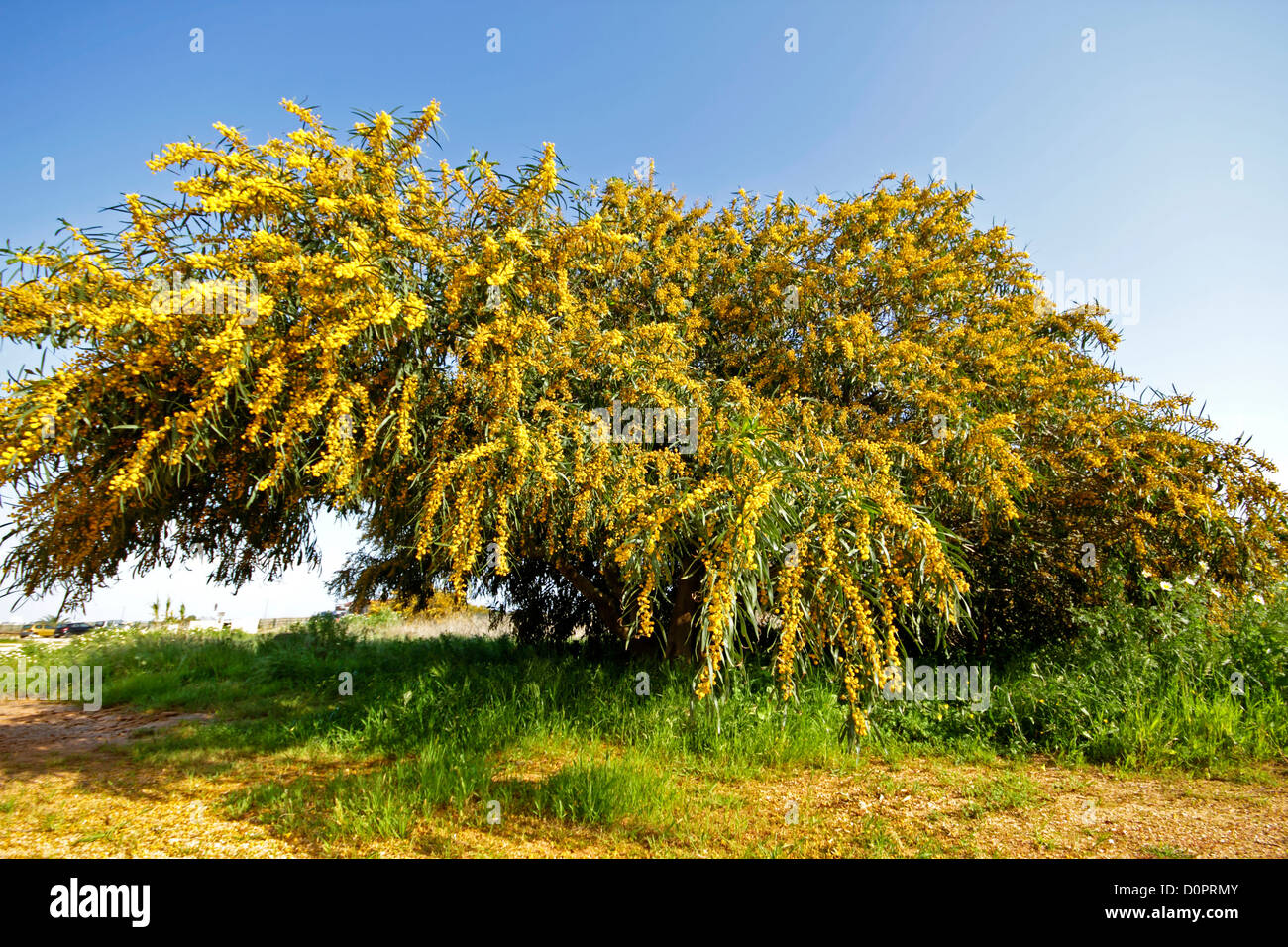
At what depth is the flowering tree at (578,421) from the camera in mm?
3707

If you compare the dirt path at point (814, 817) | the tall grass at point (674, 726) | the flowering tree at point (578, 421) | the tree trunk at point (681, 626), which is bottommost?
the dirt path at point (814, 817)

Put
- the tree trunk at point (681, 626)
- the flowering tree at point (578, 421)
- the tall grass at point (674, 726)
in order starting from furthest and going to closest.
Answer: the tree trunk at point (681, 626) < the tall grass at point (674, 726) < the flowering tree at point (578, 421)

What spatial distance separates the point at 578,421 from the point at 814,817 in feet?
10.1

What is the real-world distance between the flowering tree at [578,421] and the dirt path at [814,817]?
0.82 meters

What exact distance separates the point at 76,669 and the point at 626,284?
34.1 ft

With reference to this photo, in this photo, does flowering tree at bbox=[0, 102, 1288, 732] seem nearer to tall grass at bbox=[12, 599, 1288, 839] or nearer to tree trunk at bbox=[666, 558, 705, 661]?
tree trunk at bbox=[666, 558, 705, 661]

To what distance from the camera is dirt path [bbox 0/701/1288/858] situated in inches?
152

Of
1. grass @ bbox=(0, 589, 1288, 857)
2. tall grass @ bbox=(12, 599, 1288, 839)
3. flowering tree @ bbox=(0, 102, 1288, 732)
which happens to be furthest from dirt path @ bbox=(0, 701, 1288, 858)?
flowering tree @ bbox=(0, 102, 1288, 732)

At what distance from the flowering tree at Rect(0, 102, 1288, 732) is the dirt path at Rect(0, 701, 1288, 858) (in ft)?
2.69

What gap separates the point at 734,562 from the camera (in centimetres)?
387

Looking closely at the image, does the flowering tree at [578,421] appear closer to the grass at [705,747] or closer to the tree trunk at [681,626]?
the tree trunk at [681,626]

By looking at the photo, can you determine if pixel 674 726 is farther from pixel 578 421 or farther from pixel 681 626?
pixel 578 421

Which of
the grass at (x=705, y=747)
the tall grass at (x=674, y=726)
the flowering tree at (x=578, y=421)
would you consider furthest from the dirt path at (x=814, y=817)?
the flowering tree at (x=578, y=421)

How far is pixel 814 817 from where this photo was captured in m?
4.30
